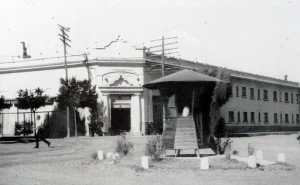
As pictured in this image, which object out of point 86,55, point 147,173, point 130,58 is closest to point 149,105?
point 130,58

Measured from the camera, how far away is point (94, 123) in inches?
1262

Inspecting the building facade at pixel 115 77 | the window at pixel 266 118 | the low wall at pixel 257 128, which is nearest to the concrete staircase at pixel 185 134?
the building facade at pixel 115 77

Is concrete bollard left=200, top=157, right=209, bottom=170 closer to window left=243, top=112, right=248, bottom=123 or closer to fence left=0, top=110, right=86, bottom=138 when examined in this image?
fence left=0, top=110, right=86, bottom=138

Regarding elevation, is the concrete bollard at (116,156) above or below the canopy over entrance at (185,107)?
below

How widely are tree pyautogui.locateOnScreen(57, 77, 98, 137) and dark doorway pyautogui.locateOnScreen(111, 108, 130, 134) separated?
2.15 metres

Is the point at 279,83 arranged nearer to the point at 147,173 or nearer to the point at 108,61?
the point at 108,61

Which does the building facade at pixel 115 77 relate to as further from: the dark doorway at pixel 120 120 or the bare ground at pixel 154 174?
the bare ground at pixel 154 174

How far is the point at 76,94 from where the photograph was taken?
3100 cm

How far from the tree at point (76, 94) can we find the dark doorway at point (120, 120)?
2153mm

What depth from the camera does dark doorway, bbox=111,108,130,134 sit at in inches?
1309

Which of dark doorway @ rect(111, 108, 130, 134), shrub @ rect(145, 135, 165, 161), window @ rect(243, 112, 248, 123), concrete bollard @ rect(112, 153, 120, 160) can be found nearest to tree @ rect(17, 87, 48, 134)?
dark doorway @ rect(111, 108, 130, 134)

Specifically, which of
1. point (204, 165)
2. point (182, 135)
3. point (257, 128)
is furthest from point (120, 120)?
point (204, 165)

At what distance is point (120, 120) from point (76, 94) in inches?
165

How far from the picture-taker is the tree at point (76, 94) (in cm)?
3103
